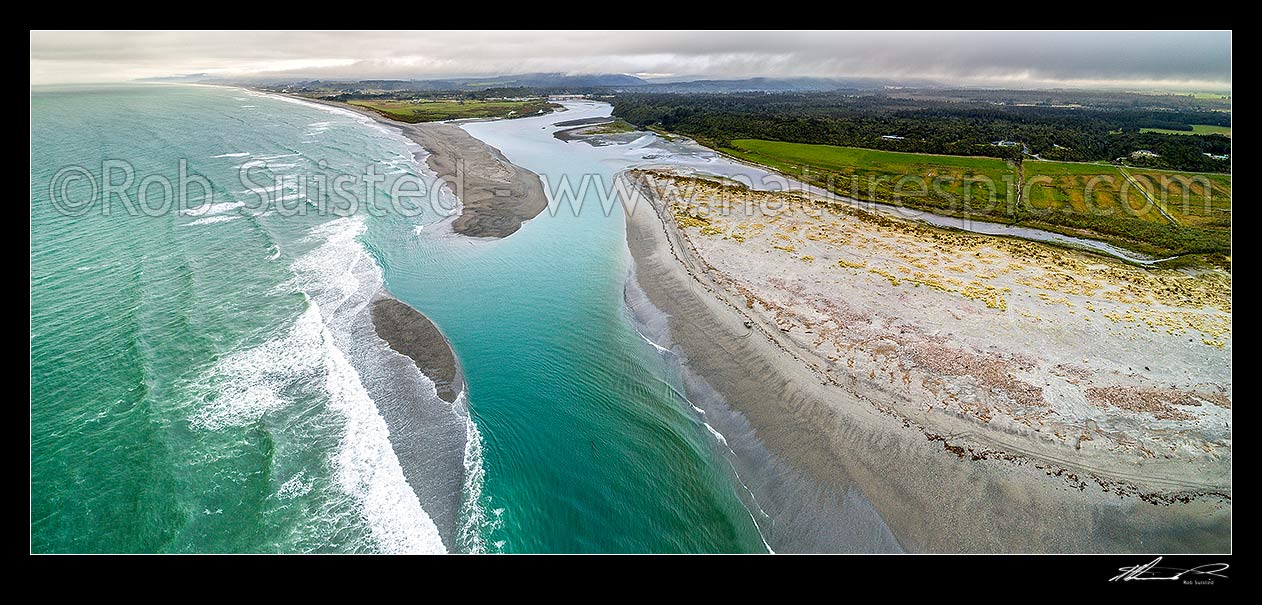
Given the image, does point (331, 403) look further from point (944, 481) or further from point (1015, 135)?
point (1015, 135)

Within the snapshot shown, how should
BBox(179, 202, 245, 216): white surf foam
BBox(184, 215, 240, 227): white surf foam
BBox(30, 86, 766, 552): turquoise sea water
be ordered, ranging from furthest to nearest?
BBox(179, 202, 245, 216): white surf foam < BBox(184, 215, 240, 227): white surf foam < BBox(30, 86, 766, 552): turquoise sea water

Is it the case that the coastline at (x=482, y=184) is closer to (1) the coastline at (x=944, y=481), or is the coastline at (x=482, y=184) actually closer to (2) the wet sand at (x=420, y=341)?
(2) the wet sand at (x=420, y=341)

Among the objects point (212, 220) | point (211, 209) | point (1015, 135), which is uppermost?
point (1015, 135)

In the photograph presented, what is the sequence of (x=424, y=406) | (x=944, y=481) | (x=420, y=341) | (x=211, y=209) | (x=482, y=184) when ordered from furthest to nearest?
(x=482, y=184), (x=211, y=209), (x=420, y=341), (x=424, y=406), (x=944, y=481)

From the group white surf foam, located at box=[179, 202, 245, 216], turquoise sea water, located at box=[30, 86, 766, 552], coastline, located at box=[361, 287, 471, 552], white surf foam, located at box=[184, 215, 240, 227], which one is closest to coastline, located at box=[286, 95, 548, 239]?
turquoise sea water, located at box=[30, 86, 766, 552]
